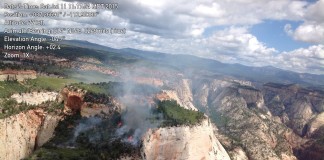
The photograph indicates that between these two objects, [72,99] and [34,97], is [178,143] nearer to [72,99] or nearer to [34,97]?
[72,99]

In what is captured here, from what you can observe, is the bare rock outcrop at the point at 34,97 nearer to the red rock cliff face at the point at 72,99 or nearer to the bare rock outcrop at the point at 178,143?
the red rock cliff face at the point at 72,99

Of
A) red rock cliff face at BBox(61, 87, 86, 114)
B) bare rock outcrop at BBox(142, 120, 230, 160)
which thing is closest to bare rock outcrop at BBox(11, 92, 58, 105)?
red rock cliff face at BBox(61, 87, 86, 114)

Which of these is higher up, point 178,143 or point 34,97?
point 34,97

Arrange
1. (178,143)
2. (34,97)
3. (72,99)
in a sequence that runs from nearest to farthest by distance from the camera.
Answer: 1. (178,143)
2. (72,99)
3. (34,97)

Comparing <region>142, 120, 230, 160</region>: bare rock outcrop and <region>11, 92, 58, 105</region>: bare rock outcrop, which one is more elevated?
<region>11, 92, 58, 105</region>: bare rock outcrop

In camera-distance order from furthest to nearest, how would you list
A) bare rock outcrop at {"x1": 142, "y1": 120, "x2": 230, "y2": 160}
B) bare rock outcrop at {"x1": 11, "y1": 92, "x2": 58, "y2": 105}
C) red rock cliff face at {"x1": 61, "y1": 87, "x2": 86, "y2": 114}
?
bare rock outcrop at {"x1": 11, "y1": 92, "x2": 58, "y2": 105} → red rock cliff face at {"x1": 61, "y1": 87, "x2": 86, "y2": 114} → bare rock outcrop at {"x1": 142, "y1": 120, "x2": 230, "y2": 160}

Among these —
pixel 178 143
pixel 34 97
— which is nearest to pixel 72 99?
pixel 34 97

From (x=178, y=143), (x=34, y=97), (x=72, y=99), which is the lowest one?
(x=178, y=143)

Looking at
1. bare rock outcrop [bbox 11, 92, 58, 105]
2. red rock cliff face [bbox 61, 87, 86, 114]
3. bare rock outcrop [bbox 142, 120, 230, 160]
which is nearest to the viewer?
bare rock outcrop [bbox 142, 120, 230, 160]

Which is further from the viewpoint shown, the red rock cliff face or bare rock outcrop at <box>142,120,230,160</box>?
the red rock cliff face

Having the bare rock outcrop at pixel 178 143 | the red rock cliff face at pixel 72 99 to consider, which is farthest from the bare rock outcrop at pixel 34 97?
the bare rock outcrop at pixel 178 143

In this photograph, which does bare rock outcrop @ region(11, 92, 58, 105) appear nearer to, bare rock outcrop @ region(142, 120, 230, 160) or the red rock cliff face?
the red rock cliff face
